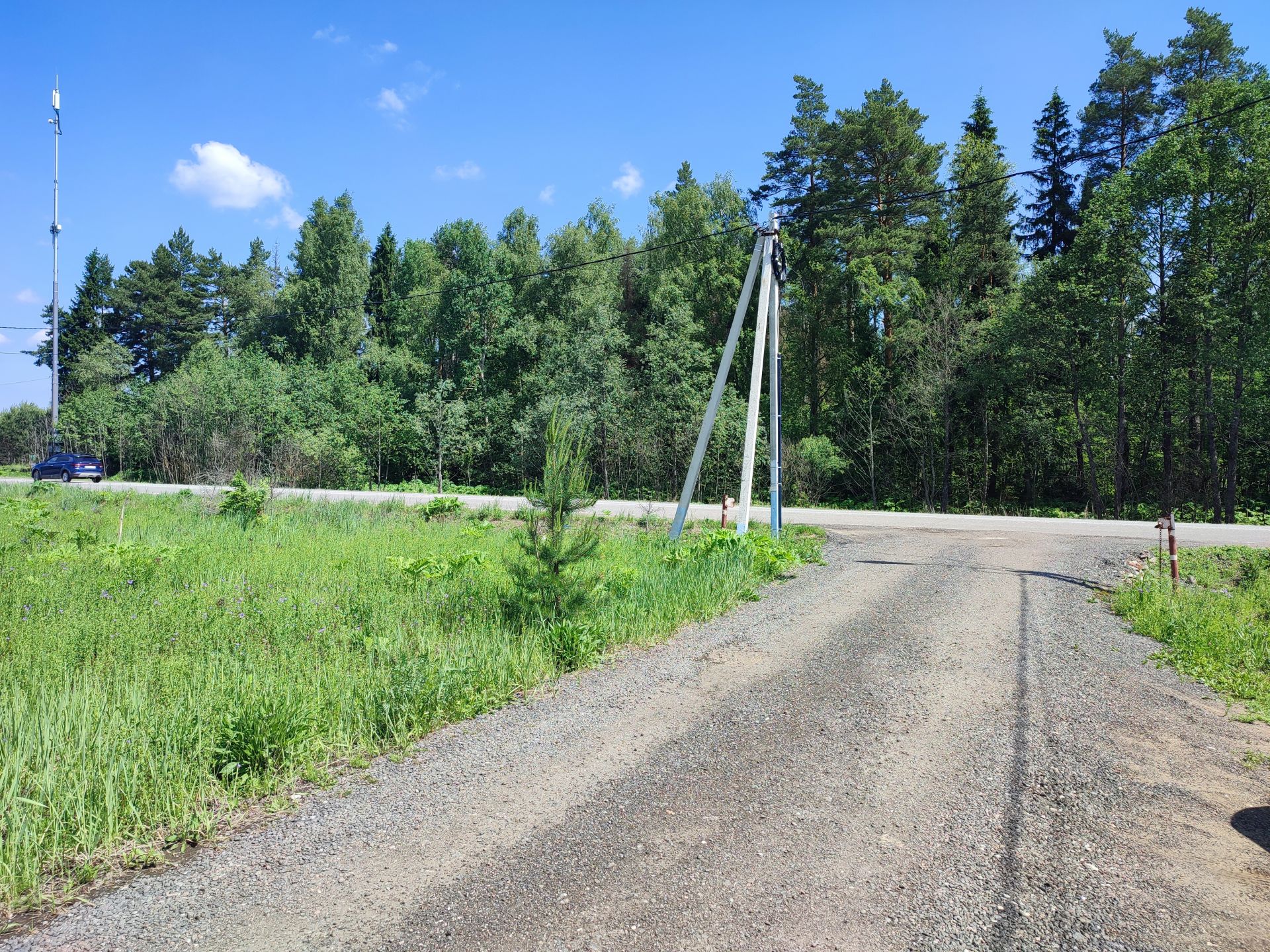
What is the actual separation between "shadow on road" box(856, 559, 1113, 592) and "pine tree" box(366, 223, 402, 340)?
3843cm

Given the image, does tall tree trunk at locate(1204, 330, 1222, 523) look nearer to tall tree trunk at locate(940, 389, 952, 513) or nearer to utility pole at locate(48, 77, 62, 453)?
tall tree trunk at locate(940, 389, 952, 513)

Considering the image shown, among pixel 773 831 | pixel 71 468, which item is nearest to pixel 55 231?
pixel 71 468

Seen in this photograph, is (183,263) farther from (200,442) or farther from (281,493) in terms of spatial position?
(281,493)

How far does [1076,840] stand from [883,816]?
87 cm

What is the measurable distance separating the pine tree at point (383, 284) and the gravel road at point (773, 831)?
42.6 m

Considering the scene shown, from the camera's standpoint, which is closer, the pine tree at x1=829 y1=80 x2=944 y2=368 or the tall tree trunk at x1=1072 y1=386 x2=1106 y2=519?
the tall tree trunk at x1=1072 y1=386 x2=1106 y2=519

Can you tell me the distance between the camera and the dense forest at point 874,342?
67.6 feet

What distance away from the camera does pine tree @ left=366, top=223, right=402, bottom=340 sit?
1722 inches

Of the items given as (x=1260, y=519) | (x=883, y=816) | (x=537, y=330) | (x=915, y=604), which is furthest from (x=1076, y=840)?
(x=537, y=330)

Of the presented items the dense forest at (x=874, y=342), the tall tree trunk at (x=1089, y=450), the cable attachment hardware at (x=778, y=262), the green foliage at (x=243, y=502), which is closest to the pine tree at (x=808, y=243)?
the dense forest at (x=874, y=342)

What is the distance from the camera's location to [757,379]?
1214 cm

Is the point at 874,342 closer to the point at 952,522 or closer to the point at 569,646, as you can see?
the point at 952,522

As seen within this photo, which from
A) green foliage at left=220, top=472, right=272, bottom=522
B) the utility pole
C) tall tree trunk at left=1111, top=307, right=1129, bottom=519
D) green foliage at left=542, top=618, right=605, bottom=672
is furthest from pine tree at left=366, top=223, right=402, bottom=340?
green foliage at left=542, top=618, right=605, bottom=672

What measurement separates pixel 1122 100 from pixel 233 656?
3137 centimetres
